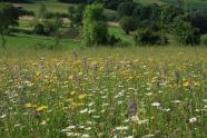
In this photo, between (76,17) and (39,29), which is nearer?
(39,29)

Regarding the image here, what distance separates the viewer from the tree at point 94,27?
174 feet

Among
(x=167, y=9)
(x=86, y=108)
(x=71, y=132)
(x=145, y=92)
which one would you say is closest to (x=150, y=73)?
(x=145, y=92)

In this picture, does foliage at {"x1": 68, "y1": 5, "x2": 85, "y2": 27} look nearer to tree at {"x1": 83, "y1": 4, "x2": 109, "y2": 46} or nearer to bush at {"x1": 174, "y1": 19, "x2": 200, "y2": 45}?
tree at {"x1": 83, "y1": 4, "x2": 109, "y2": 46}

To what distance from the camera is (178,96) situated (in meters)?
6.50

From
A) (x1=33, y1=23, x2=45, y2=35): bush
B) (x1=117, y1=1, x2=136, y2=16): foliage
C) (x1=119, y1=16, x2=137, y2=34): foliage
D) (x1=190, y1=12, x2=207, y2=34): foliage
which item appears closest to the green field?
(x1=190, y1=12, x2=207, y2=34): foliage

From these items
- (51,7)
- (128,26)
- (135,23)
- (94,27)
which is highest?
(94,27)

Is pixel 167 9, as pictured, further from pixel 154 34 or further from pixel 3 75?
pixel 3 75

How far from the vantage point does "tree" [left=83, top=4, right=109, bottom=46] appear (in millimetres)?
53147

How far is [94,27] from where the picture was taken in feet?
181

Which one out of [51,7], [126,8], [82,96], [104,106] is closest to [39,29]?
[126,8]

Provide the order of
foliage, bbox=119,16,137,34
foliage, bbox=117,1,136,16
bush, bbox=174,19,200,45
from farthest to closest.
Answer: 1. foliage, bbox=117,1,136,16
2. foliage, bbox=119,16,137,34
3. bush, bbox=174,19,200,45

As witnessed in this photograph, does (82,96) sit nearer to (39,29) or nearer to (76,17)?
(39,29)

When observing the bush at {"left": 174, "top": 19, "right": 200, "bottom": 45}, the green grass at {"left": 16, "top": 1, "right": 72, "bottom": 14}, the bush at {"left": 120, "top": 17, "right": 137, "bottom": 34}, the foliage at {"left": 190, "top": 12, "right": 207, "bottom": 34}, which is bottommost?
the green grass at {"left": 16, "top": 1, "right": 72, "bottom": 14}

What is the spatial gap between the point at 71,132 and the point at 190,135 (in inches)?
42.9
